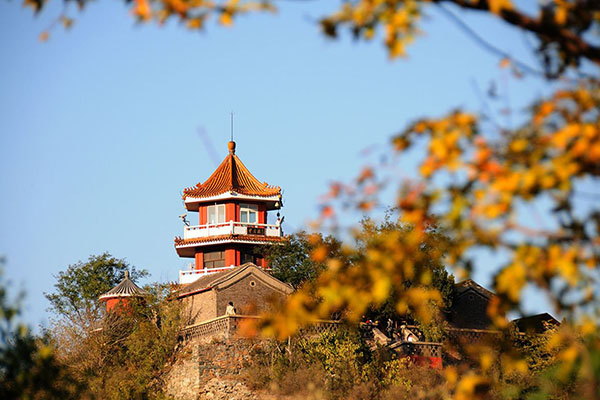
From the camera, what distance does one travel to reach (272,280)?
28.7 metres

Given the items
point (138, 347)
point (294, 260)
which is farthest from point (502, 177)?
point (294, 260)

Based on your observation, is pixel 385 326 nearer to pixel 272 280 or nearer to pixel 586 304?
pixel 272 280

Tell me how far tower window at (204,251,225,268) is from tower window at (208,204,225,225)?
54.5 inches

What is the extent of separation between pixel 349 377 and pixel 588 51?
60.6 ft

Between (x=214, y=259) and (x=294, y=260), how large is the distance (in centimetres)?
502

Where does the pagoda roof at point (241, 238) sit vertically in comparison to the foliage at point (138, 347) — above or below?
above

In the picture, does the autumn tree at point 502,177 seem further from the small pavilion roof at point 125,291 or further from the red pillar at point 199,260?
the red pillar at point 199,260

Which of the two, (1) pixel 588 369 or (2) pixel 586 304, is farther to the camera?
(2) pixel 586 304

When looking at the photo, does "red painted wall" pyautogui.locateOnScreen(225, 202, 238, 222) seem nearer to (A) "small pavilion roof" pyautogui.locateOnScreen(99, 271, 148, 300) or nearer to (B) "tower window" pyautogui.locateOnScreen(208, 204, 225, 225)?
(B) "tower window" pyautogui.locateOnScreen(208, 204, 225, 225)

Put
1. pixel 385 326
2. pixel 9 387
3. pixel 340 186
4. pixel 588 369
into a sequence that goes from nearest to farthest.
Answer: pixel 588 369 < pixel 340 186 < pixel 9 387 < pixel 385 326

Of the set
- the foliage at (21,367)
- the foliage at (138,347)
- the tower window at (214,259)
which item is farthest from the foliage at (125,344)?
the foliage at (21,367)

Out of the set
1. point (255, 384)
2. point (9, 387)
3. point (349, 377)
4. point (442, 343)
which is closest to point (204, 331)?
point (255, 384)

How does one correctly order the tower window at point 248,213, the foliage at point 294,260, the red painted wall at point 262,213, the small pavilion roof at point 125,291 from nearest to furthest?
the foliage at point 294,260 → the small pavilion roof at point 125,291 → the tower window at point 248,213 → the red painted wall at point 262,213

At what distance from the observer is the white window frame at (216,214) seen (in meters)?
35.9
